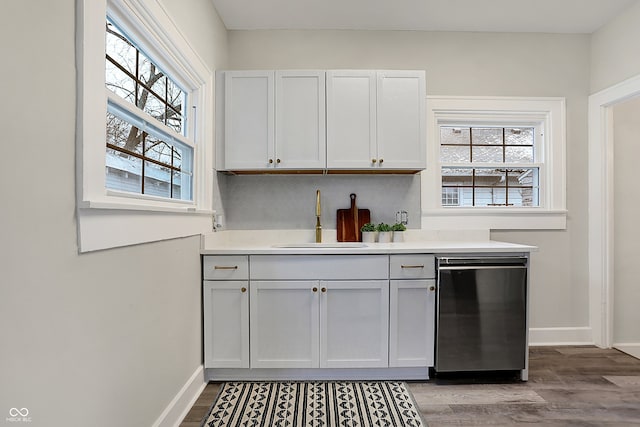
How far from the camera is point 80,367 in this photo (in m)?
1.19

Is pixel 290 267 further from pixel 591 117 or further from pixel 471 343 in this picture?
pixel 591 117

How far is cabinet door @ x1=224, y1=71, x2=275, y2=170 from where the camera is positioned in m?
2.69

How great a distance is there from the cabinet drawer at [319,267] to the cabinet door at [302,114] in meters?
0.70

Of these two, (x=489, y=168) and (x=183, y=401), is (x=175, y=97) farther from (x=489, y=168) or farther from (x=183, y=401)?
(x=489, y=168)

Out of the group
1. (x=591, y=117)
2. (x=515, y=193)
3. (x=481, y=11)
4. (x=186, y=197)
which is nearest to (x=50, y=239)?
(x=186, y=197)

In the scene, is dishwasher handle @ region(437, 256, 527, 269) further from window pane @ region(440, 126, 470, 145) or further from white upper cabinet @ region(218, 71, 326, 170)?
window pane @ region(440, 126, 470, 145)

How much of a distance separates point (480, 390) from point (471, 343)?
28cm

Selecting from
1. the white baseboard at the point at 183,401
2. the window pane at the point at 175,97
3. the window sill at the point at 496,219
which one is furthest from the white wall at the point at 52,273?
the window sill at the point at 496,219

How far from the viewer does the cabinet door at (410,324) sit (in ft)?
7.86

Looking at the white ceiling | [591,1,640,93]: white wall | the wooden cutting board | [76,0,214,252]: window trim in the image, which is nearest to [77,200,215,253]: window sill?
[76,0,214,252]: window trim

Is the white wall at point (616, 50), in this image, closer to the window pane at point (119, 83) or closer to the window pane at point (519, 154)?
the window pane at point (519, 154)

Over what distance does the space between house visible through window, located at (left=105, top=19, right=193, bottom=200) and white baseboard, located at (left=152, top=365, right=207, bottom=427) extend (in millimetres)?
1076

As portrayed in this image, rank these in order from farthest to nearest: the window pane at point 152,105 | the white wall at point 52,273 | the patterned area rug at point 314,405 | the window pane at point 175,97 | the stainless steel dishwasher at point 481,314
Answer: the stainless steel dishwasher at point 481,314 → the window pane at point 175,97 → the patterned area rug at point 314,405 → the window pane at point 152,105 → the white wall at point 52,273

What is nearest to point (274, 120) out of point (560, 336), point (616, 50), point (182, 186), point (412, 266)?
point (182, 186)
